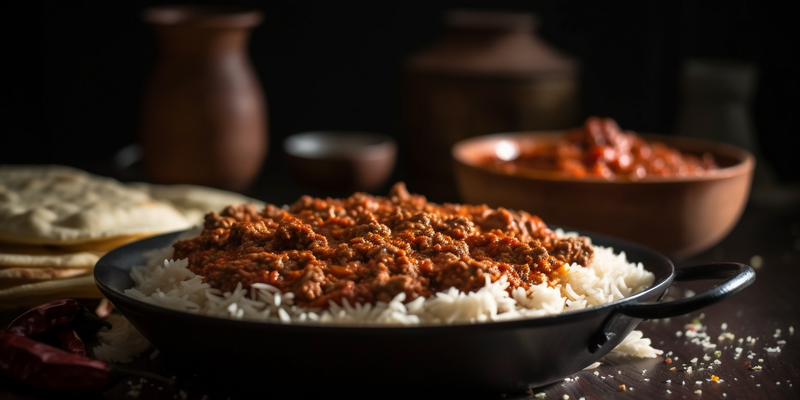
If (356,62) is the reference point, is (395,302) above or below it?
above

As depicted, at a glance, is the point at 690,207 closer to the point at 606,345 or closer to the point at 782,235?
the point at 782,235

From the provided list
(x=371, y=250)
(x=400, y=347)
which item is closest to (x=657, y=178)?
(x=371, y=250)

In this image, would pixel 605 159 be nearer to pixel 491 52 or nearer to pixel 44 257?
pixel 491 52

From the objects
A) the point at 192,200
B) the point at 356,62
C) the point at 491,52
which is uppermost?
the point at 491,52

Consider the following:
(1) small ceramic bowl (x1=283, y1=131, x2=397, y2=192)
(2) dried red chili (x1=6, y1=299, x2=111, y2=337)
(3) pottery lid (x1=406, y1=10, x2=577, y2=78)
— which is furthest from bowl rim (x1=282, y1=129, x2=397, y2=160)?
(2) dried red chili (x1=6, y1=299, x2=111, y2=337)

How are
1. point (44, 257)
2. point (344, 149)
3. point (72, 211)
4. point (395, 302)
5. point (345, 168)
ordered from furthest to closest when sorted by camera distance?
point (344, 149), point (345, 168), point (72, 211), point (44, 257), point (395, 302)

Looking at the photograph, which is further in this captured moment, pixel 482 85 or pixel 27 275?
pixel 482 85

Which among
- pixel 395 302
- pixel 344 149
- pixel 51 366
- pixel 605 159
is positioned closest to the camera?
pixel 395 302

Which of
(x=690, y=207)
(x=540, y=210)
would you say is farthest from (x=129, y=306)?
(x=690, y=207)
